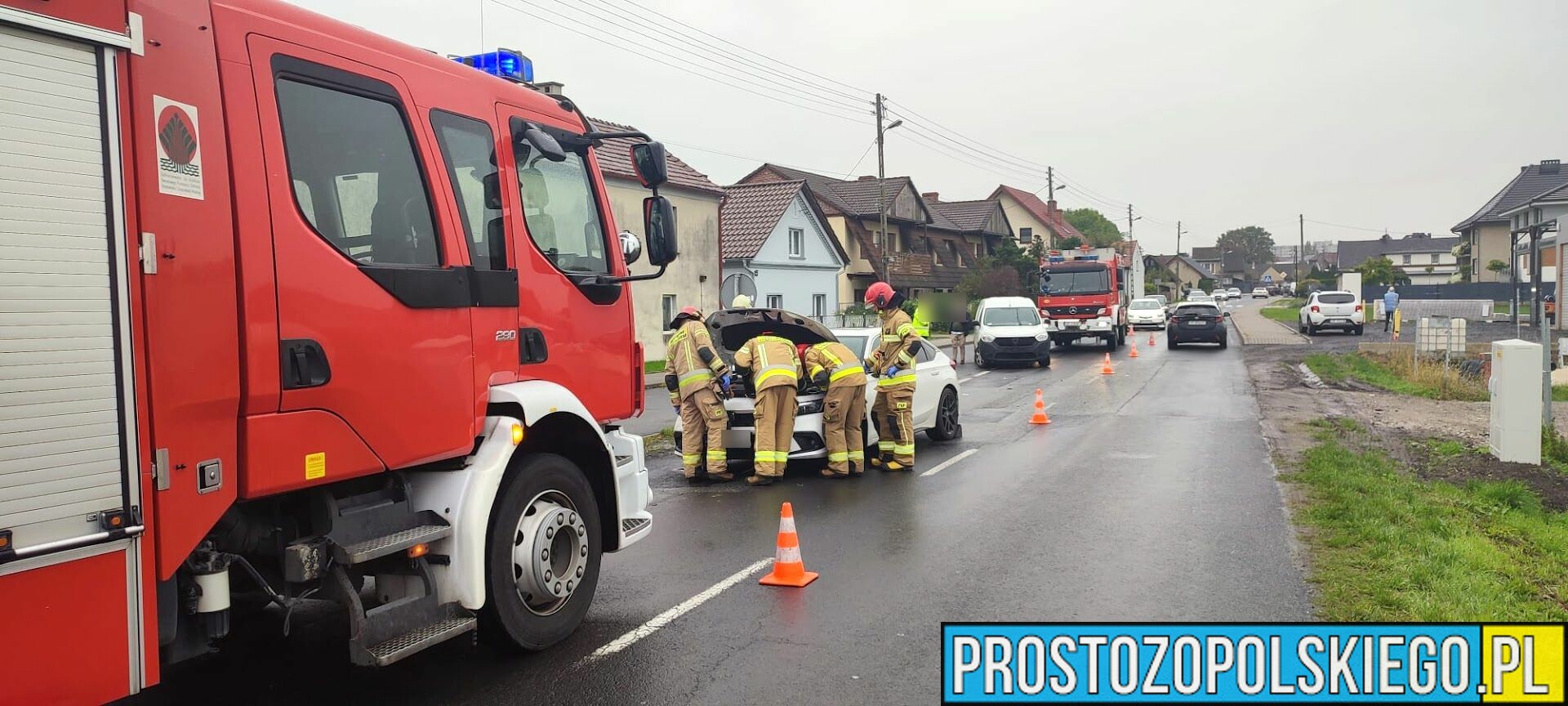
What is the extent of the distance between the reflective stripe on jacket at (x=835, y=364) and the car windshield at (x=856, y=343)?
2035 mm

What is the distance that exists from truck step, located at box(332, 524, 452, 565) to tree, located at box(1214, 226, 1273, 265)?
655 ft

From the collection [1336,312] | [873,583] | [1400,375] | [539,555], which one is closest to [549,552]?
[539,555]

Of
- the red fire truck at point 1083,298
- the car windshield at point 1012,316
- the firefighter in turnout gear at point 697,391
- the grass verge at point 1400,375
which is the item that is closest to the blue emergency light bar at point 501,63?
the firefighter in turnout gear at point 697,391

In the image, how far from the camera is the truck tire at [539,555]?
4883 mm

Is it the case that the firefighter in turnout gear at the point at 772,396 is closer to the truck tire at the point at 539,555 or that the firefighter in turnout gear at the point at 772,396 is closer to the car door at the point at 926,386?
the car door at the point at 926,386

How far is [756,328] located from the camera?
11.1 meters

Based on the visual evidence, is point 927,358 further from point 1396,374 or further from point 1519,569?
point 1396,374

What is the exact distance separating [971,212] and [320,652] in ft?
207

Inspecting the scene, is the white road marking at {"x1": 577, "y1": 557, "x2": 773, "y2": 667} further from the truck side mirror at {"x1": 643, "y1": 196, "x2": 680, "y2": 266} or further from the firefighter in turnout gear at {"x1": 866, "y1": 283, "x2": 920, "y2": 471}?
the firefighter in turnout gear at {"x1": 866, "y1": 283, "x2": 920, "y2": 471}

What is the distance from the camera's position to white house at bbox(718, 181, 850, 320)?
37156 mm

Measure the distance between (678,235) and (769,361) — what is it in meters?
18.8

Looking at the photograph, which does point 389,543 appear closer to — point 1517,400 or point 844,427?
point 844,427

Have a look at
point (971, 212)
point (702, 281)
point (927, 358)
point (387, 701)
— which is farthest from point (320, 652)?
point (971, 212)

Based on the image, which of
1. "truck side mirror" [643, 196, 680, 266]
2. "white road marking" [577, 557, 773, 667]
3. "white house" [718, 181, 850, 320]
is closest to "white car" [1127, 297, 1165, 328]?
"white house" [718, 181, 850, 320]
